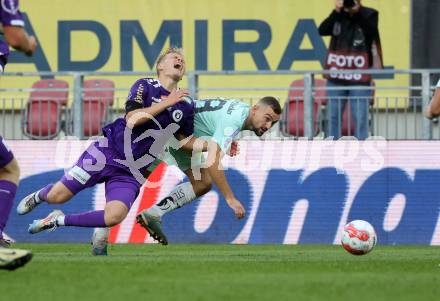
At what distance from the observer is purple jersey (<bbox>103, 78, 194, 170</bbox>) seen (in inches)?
Result: 487

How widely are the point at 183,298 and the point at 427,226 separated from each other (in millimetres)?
8968

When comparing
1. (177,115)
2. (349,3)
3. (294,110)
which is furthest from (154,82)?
(349,3)

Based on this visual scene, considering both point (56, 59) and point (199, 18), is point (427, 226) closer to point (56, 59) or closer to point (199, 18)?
point (199, 18)

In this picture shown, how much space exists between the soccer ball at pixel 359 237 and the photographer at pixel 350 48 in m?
4.98

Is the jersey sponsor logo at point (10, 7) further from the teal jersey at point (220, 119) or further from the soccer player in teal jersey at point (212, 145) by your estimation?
the teal jersey at point (220, 119)

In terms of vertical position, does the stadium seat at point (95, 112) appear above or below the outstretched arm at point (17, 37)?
below

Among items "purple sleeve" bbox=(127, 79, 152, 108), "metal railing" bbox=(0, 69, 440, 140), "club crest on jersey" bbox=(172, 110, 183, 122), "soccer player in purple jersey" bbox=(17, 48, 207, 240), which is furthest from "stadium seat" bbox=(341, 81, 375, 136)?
"purple sleeve" bbox=(127, 79, 152, 108)

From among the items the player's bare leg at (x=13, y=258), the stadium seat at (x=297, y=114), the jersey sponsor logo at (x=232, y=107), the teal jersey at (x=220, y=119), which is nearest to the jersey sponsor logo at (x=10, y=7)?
the player's bare leg at (x=13, y=258)

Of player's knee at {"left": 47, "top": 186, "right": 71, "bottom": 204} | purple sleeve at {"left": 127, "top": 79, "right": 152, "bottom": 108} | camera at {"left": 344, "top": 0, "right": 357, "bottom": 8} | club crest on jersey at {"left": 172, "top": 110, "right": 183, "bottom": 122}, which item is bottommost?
player's knee at {"left": 47, "top": 186, "right": 71, "bottom": 204}

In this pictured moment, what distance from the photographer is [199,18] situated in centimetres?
2000

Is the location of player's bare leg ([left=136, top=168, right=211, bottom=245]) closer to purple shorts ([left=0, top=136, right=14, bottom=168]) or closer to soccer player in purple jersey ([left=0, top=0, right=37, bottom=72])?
purple shorts ([left=0, top=136, right=14, bottom=168])

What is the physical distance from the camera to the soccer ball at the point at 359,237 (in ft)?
39.7

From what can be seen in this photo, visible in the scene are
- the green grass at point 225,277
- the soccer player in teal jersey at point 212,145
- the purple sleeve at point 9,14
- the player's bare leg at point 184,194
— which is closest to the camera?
the green grass at point 225,277

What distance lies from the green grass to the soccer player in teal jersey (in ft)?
1.36
